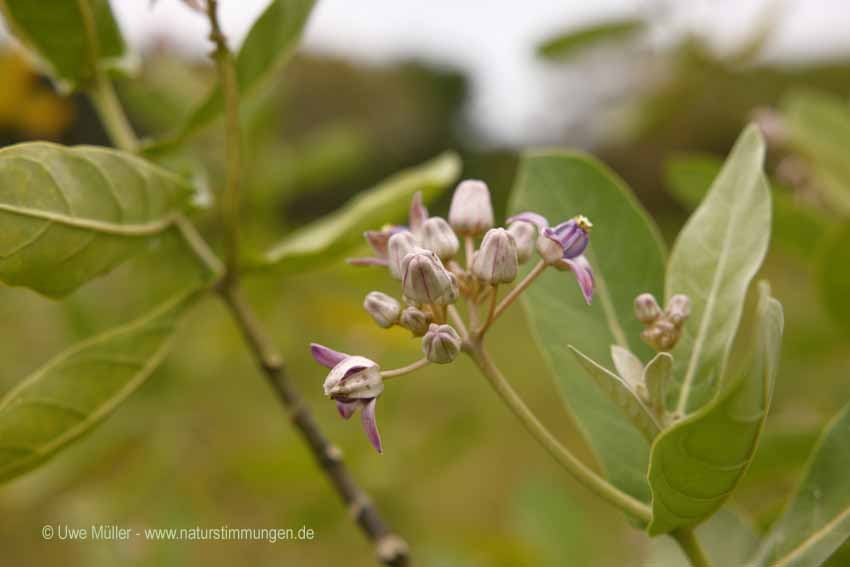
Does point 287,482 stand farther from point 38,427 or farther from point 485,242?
point 485,242

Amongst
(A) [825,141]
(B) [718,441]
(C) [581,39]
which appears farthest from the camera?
(C) [581,39]

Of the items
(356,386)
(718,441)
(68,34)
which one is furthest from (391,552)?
(68,34)

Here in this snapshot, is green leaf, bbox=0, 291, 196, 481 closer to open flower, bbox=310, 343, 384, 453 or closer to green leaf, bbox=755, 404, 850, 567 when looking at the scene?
open flower, bbox=310, 343, 384, 453

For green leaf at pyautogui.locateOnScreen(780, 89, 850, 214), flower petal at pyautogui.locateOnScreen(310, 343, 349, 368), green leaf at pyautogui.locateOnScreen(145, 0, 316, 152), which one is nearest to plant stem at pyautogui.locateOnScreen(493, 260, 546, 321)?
flower petal at pyautogui.locateOnScreen(310, 343, 349, 368)

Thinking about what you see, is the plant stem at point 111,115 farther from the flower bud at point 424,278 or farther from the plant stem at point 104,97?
the flower bud at point 424,278

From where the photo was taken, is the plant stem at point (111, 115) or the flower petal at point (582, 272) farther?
the plant stem at point (111, 115)

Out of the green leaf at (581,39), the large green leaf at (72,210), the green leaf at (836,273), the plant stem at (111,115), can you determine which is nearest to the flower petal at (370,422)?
the large green leaf at (72,210)

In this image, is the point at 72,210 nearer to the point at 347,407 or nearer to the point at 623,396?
the point at 347,407
